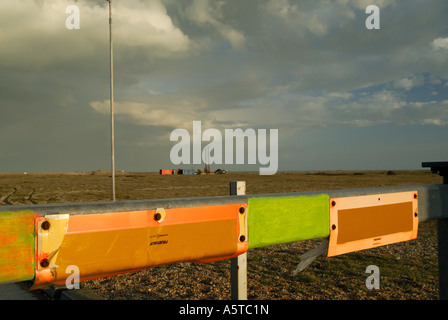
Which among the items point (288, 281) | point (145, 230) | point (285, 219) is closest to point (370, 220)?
point (285, 219)

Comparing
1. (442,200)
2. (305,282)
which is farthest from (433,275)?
(442,200)

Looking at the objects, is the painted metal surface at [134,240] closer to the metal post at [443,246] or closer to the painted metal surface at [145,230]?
the painted metal surface at [145,230]

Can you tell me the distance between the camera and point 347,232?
174cm

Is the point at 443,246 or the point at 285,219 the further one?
the point at 443,246

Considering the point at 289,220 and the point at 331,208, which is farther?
the point at 331,208

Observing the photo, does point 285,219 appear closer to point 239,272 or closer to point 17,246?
point 239,272

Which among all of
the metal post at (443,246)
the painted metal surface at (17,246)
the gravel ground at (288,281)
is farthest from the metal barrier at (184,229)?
Answer: the gravel ground at (288,281)

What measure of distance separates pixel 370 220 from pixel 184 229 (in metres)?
1.12

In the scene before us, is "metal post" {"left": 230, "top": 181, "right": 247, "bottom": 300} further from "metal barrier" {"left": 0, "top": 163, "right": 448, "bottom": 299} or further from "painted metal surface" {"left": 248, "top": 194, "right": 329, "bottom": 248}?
"painted metal surface" {"left": 248, "top": 194, "right": 329, "bottom": 248}

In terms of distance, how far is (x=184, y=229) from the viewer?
4.22ft
